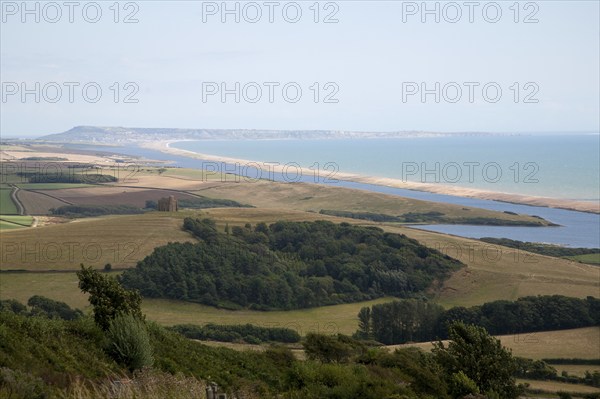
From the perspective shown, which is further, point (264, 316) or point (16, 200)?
point (16, 200)

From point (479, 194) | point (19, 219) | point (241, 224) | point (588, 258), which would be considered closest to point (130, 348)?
point (241, 224)

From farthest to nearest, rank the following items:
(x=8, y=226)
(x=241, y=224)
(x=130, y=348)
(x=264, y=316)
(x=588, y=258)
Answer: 1. (x=8, y=226)
2. (x=241, y=224)
3. (x=588, y=258)
4. (x=264, y=316)
5. (x=130, y=348)

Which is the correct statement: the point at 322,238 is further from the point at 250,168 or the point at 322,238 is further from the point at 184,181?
the point at 250,168

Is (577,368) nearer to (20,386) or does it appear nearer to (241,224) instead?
(20,386)

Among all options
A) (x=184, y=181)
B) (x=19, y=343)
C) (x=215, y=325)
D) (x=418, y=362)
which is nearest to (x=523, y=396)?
(x=418, y=362)

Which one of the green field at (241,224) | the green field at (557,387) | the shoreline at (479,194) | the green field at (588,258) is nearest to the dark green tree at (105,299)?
the green field at (557,387)
